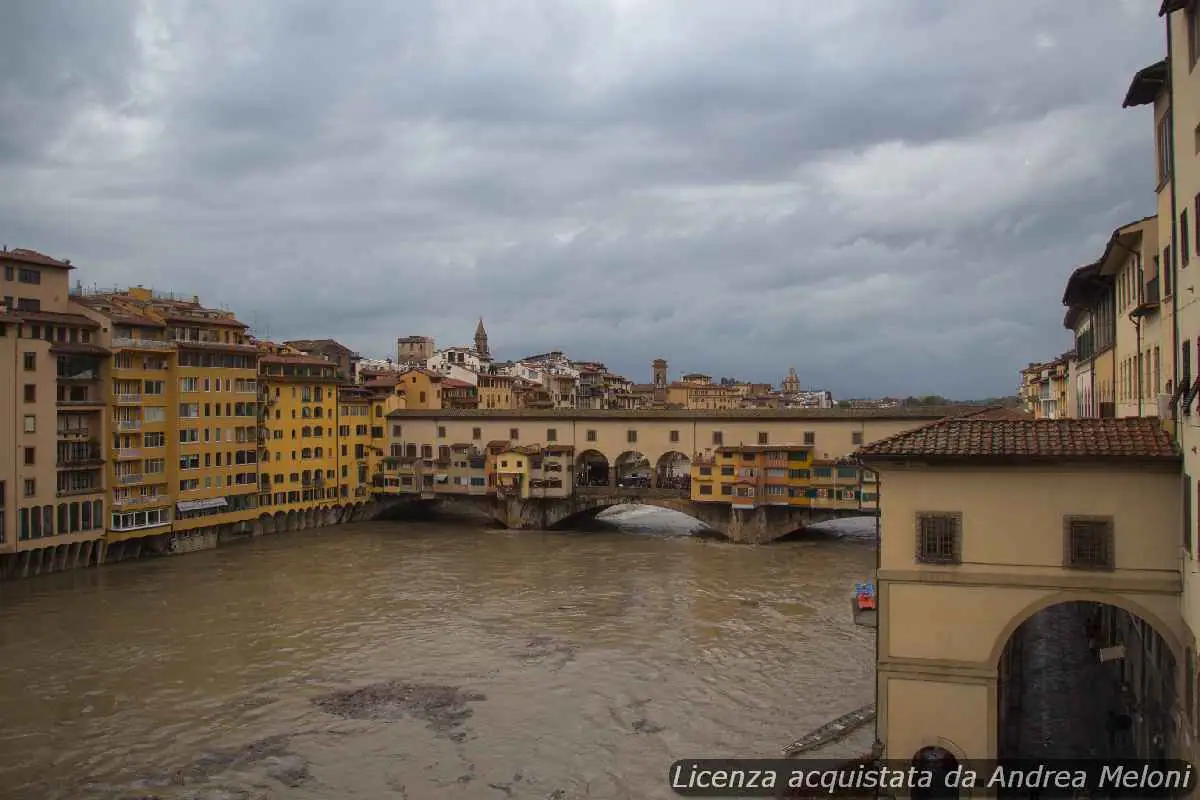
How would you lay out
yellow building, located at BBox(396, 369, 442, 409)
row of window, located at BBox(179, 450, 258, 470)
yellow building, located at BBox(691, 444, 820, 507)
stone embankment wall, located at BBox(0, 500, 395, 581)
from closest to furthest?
stone embankment wall, located at BBox(0, 500, 395, 581) → row of window, located at BBox(179, 450, 258, 470) → yellow building, located at BBox(691, 444, 820, 507) → yellow building, located at BBox(396, 369, 442, 409)

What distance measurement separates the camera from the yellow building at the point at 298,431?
53.8m

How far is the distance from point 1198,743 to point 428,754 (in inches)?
572

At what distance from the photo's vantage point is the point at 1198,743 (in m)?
11.8

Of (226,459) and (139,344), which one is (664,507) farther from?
(139,344)

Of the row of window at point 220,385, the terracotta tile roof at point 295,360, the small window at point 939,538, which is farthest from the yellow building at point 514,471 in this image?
the small window at point 939,538

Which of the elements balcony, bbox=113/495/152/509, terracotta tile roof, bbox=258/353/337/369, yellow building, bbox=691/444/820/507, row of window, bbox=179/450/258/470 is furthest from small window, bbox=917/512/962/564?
terracotta tile roof, bbox=258/353/337/369

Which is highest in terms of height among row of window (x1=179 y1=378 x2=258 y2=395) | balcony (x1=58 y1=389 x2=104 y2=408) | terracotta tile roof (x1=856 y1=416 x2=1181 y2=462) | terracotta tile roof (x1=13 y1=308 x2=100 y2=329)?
terracotta tile roof (x1=13 y1=308 x2=100 y2=329)

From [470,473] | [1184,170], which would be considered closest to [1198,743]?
[1184,170]

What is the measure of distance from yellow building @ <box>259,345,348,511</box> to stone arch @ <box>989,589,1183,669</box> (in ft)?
151

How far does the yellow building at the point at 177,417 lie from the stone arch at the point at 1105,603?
40.5 metres

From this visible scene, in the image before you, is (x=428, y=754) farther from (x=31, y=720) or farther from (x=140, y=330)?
(x=140, y=330)

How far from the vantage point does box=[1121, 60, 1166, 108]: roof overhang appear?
1338 centimetres

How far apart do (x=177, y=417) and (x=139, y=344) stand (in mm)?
4242

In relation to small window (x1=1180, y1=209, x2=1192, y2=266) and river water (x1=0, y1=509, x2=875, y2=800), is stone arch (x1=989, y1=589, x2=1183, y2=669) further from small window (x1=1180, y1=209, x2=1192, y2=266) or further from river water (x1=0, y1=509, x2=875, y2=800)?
river water (x1=0, y1=509, x2=875, y2=800)
